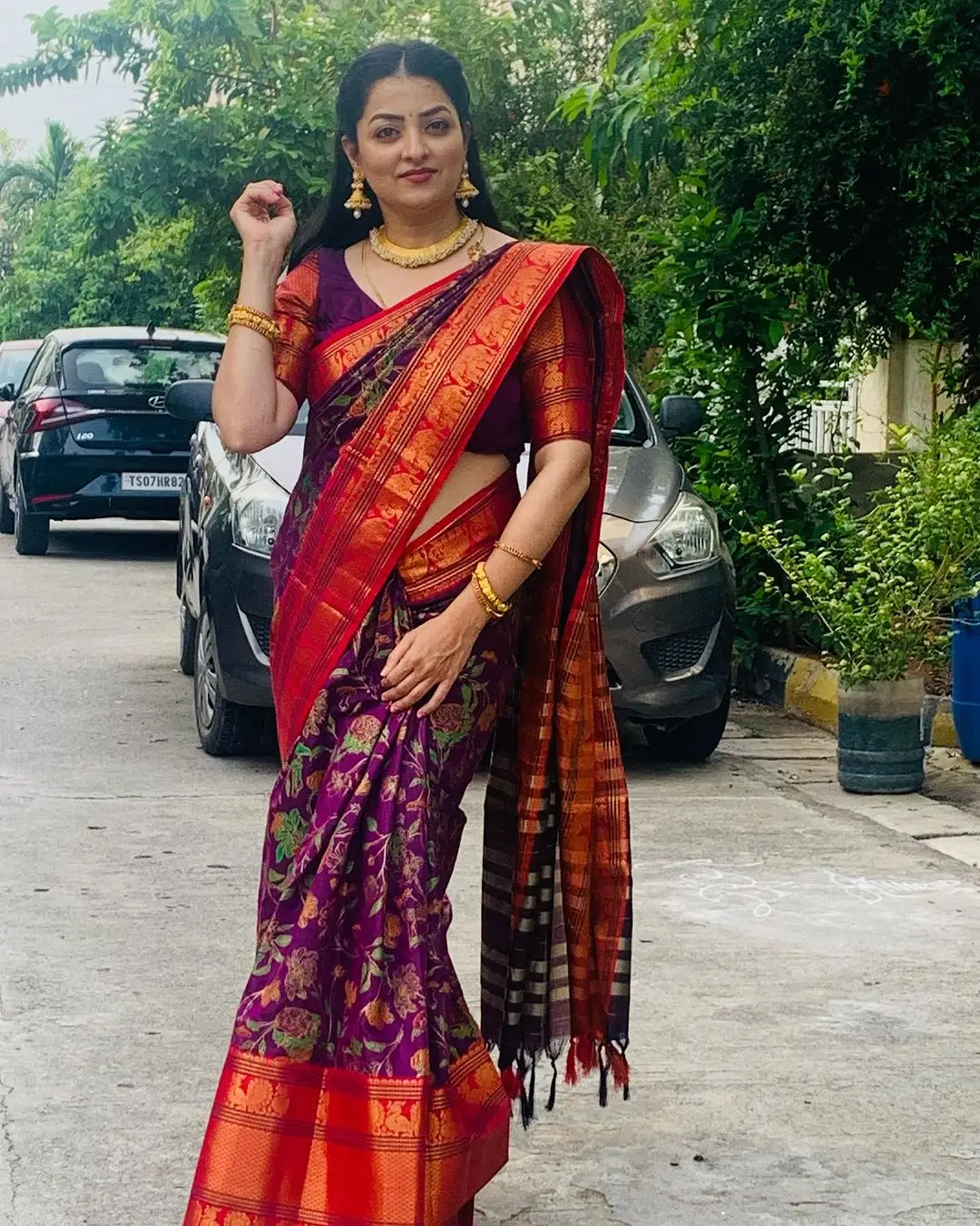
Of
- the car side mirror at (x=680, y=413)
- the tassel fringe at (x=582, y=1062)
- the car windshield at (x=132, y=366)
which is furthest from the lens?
the car windshield at (x=132, y=366)

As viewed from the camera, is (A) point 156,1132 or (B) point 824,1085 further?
(B) point 824,1085

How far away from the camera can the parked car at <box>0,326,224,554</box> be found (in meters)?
15.7

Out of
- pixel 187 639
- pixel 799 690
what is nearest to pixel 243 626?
pixel 187 639

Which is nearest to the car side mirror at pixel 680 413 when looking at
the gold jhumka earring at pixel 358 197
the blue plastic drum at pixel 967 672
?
the blue plastic drum at pixel 967 672

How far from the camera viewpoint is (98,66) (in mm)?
16547

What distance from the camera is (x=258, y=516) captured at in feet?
25.0

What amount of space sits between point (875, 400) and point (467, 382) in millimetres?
12603

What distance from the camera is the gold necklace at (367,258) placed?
3270mm

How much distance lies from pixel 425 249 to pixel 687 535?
4.61 metres

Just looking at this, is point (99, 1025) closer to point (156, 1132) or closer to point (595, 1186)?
point (156, 1132)

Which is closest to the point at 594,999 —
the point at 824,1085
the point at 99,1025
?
the point at 824,1085

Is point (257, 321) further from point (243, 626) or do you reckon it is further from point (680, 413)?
point (680, 413)

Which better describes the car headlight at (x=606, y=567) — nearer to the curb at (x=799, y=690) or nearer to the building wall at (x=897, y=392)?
the curb at (x=799, y=690)

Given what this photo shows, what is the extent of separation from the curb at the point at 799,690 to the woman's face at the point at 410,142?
5.35 metres
